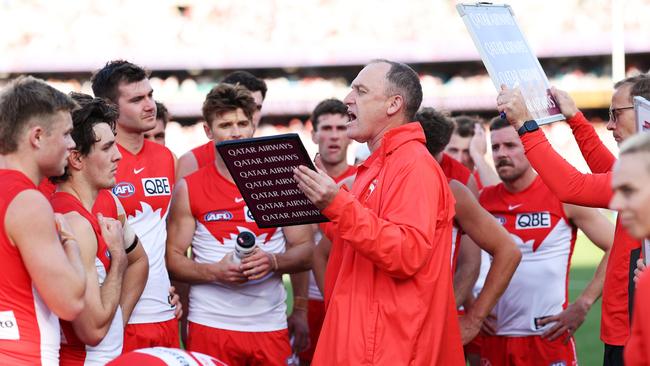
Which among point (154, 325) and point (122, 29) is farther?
point (122, 29)

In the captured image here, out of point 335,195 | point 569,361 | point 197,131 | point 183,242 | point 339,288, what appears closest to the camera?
point 335,195

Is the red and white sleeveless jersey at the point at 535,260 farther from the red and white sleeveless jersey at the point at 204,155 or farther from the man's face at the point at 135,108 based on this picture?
the man's face at the point at 135,108

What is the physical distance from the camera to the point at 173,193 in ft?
19.9

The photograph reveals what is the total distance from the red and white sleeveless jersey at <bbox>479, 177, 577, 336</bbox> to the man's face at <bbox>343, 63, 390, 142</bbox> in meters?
2.20

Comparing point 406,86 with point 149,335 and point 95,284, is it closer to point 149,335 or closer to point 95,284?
point 95,284

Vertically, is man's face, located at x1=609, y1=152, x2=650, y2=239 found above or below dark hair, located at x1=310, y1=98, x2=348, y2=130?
below

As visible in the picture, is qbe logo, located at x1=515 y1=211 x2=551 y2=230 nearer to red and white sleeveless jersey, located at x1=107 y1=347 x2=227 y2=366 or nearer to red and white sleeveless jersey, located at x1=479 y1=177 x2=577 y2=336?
red and white sleeveless jersey, located at x1=479 y1=177 x2=577 y2=336

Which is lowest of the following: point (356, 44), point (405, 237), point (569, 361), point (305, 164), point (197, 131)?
point (569, 361)

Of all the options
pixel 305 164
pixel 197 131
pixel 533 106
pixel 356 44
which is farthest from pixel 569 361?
pixel 197 131

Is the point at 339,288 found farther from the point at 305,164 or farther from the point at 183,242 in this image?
the point at 183,242

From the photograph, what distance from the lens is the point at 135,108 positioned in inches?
231

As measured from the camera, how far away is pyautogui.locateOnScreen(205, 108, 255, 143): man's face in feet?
20.1

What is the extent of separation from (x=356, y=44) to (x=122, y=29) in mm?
7547

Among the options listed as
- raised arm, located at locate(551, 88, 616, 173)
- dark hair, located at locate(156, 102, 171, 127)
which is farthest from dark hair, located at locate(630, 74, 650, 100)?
dark hair, located at locate(156, 102, 171, 127)
